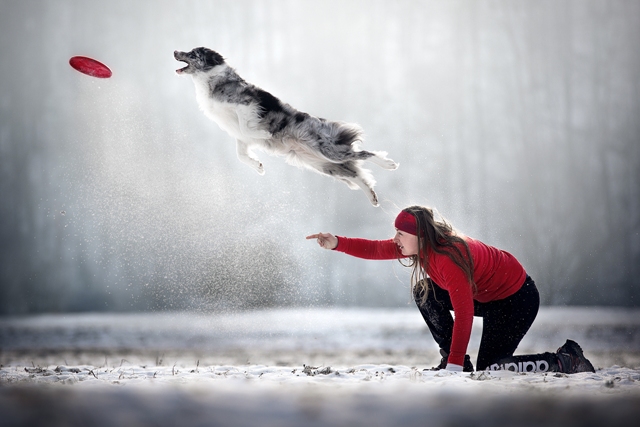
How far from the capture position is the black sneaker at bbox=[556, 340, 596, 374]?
3.57 m

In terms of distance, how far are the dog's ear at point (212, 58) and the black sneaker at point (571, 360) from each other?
3.94 m

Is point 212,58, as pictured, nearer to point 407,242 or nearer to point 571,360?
point 407,242

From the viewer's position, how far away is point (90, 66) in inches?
211

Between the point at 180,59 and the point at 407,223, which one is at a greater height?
the point at 180,59

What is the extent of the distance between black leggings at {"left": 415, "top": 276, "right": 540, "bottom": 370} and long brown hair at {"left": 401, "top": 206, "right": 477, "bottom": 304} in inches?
6.8

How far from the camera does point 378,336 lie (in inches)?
393

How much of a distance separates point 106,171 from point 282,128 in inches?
121

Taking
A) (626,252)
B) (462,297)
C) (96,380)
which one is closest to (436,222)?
(462,297)

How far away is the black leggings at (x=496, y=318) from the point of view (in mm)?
3576

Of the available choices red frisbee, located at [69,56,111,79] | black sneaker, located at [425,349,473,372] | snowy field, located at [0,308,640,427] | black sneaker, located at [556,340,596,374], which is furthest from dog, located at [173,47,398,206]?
black sneaker, located at [556,340,596,374]

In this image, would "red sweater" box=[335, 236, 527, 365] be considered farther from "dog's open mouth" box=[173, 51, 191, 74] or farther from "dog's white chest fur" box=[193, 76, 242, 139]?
"dog's open mouth" box=[173, 51, 191, 74]

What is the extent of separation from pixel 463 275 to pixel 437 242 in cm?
27

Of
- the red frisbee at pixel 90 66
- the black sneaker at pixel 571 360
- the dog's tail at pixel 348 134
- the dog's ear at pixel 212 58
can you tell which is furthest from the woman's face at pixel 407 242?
the red frisbee at pixel 90 66

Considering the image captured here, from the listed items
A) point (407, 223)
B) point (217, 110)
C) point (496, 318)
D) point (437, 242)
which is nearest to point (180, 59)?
point (217, 110)
